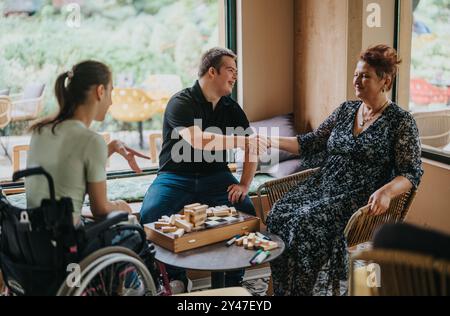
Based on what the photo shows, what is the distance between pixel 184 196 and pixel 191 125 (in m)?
0.39

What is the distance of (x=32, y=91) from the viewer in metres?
3.88

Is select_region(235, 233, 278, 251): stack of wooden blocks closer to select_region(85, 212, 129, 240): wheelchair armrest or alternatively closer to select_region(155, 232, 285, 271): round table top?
select_region(155, 232, 285, 271): round table top

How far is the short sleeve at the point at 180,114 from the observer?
10.4 ft

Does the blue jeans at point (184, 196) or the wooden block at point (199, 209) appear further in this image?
the blue jeans at point (184, 196)

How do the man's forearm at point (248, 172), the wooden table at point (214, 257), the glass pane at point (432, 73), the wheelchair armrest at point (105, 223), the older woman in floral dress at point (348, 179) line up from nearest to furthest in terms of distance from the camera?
the wheelchair armrest at point (105, 223), the wooden table at point (214, 257), the older woman in floral dress at point (348, 179), the man's forearm at point (248, 172), the glass pane at point (432, 73)

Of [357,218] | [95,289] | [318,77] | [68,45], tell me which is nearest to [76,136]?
[95,289]

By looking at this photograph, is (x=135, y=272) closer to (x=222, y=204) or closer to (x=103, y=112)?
(x=103, y=112)

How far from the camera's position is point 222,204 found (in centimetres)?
319

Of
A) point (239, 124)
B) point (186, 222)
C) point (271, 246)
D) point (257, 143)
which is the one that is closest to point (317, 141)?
point (257, 143)

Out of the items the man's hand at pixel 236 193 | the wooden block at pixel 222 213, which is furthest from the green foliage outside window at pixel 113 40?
the wooden block at pixel 222 213

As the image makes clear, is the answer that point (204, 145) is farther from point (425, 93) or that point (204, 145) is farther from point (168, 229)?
point (425, 93)

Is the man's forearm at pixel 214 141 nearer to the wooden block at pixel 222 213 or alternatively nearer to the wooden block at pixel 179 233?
the wooden block at pixel 222 213

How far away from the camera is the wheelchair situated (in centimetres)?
192
